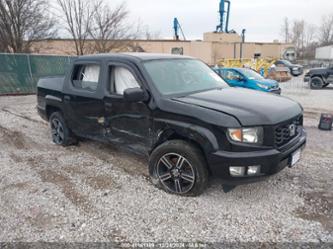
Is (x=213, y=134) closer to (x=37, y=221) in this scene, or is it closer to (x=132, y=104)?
(x=132, y=104)

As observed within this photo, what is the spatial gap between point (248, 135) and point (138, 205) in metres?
1.56

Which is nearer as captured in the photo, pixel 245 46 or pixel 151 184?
pixel 151 184

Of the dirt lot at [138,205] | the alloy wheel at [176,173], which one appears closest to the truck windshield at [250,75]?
the dirt lot at [138,205]

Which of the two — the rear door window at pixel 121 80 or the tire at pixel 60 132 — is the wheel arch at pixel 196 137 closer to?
the rear door window at pixel 121 80

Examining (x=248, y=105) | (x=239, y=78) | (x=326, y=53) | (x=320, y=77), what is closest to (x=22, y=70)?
(x=239, y=78)

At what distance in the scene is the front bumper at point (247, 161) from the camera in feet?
9.70

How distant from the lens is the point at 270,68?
21.7 metres

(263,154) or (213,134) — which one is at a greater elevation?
(213,134)

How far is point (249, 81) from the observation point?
11.7 metres

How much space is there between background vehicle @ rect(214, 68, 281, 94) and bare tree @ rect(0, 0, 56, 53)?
45.3 ft

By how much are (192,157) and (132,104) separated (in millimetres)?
1164

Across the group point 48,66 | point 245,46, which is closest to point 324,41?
point 245,46

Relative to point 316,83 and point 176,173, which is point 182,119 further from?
point 316,83

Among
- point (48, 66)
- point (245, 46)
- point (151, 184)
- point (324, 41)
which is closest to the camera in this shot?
point (151, 184)
